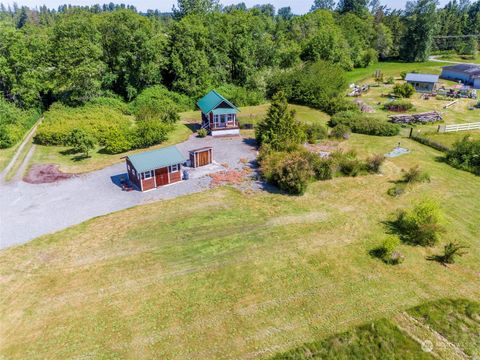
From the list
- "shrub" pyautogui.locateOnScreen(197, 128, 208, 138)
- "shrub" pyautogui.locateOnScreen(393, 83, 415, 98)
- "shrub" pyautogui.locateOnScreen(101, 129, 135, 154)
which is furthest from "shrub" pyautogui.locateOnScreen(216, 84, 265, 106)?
"shrub" pyautogui.locateOnScreen(393, 83, 415, 98)

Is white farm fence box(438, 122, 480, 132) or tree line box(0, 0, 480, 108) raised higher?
tree line box(0, 0, 480, 108)

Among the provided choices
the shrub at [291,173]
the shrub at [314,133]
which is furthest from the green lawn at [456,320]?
the shrub at [314,133]

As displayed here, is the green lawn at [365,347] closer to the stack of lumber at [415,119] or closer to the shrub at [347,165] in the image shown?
the shrub at [347,165]

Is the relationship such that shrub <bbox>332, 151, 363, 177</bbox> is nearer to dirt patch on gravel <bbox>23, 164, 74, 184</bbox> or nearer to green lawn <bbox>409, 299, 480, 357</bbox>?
green lawn <bbox>409, 299, 480, 357</bbox>

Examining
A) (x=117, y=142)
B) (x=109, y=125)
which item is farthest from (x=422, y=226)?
(x=109, y=125)

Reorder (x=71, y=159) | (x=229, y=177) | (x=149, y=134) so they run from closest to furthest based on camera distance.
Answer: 1. (x=229, y=177)
2. (x=71, y=159)
3. (x=149, y=134)

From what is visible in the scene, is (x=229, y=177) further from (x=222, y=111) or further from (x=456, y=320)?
(x=456, y=320)
